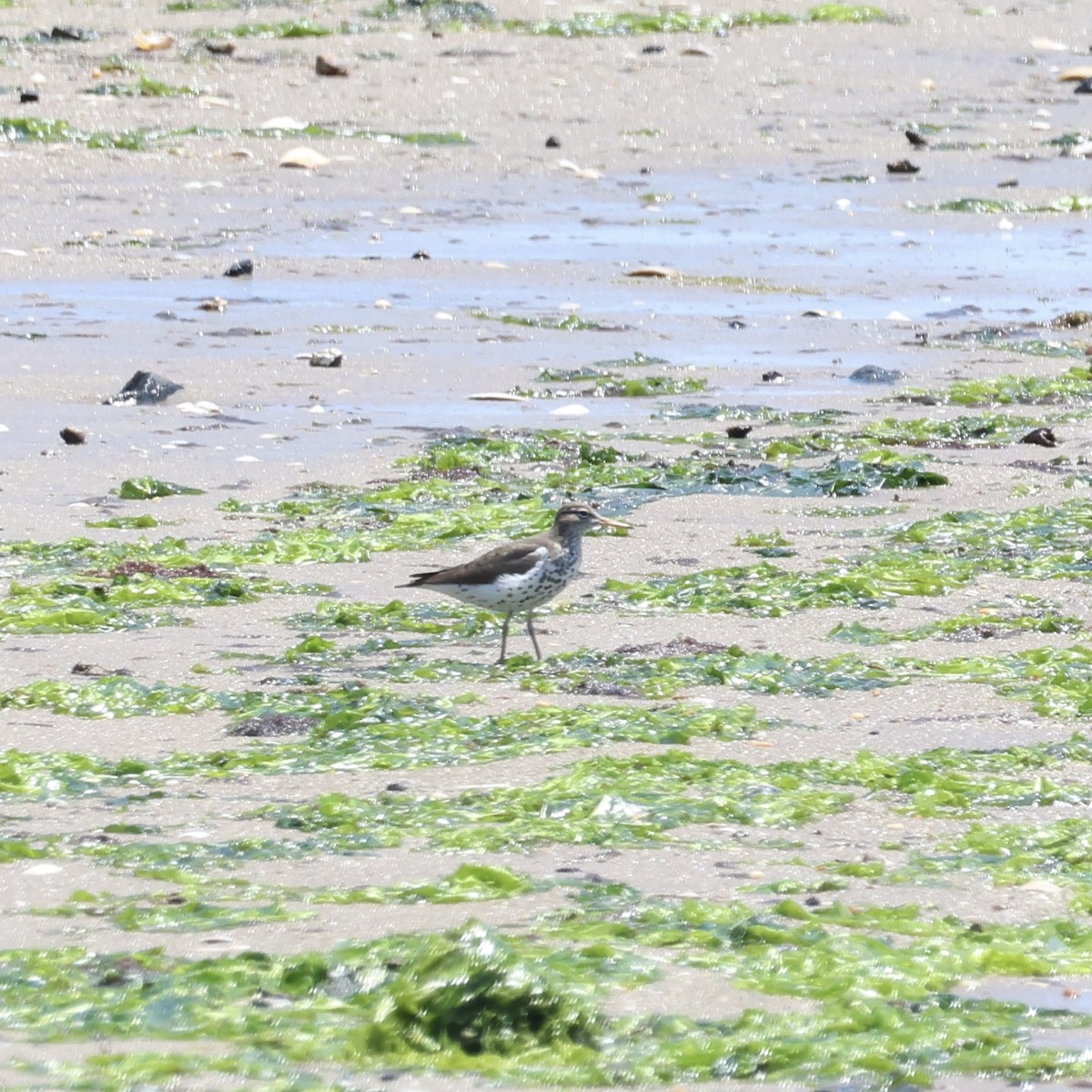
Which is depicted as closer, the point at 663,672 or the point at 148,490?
the point at 663,672

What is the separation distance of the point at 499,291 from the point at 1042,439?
3.79 m

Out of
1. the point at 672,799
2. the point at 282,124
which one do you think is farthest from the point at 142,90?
the point at 672,799

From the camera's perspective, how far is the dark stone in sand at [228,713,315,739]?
5.81 m

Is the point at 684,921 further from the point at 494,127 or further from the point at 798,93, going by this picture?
the point at 798,93

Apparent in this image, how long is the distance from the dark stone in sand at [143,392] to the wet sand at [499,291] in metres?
0.07

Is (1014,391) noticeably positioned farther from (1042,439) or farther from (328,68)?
(328,68)

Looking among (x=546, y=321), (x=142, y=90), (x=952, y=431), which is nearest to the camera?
(x=952, y=431)

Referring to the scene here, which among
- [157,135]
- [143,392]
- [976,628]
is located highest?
[157,135]

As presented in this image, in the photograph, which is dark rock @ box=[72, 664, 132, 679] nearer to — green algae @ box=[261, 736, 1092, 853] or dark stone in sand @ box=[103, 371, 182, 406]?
green algae @ box=[261, 736, 1092, 853]

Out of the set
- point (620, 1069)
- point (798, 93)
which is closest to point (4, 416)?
point (620, 1069)

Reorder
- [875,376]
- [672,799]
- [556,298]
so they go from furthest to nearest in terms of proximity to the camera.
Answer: [556,298] < [875,376] < [672,799]

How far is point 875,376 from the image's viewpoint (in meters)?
10.6

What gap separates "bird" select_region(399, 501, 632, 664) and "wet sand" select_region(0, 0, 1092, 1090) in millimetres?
205

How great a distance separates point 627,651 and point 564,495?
2029 mm
